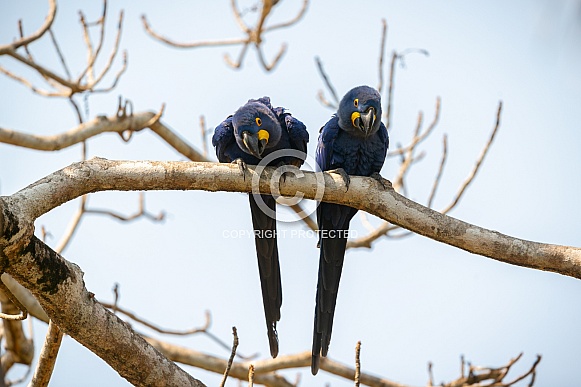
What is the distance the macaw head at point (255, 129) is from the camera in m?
4.49

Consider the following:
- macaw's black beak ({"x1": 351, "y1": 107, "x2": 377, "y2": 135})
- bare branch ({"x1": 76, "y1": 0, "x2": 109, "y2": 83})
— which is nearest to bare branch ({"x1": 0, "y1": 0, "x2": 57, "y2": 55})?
bare branch ({"x1": 76, "y1": 0, "x2": 109, "y2": 83})

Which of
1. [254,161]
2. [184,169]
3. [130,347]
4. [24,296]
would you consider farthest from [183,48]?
[130,347]

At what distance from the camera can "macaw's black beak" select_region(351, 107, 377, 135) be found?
456 cm

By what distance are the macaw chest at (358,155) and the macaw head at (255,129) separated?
0.47m

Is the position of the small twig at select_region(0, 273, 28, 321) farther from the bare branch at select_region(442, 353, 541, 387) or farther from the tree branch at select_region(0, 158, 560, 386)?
the bare branch at select_region(442, 353, 541, 387)

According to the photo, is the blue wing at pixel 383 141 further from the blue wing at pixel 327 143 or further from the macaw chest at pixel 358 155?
the blue wing at pixel 327 143

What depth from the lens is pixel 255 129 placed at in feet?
14.9

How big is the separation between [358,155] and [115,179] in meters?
1.95

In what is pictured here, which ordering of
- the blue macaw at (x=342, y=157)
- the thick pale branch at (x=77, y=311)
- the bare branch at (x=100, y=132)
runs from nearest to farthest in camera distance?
the thick pale branch at (x=77, y=311), the blue macaw at (x=342, y=157), the bare branch at (x=100, y=132)

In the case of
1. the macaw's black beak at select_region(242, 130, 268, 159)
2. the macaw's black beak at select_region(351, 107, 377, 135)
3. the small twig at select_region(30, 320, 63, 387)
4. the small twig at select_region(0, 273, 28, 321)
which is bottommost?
the small twig at select_region(30, 320, 63, 387)

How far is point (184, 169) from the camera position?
3521mm

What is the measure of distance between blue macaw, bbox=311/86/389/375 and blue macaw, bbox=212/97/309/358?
230 millimetres

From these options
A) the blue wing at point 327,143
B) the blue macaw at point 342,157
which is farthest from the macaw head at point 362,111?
the blue wing at point 327,143

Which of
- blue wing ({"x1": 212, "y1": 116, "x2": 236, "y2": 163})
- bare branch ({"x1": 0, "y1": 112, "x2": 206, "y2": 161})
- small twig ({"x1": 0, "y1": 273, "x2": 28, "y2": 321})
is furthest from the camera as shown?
bare branch ({"x1": 0, "y1": 112, "x2": 206, "y2": 161})
